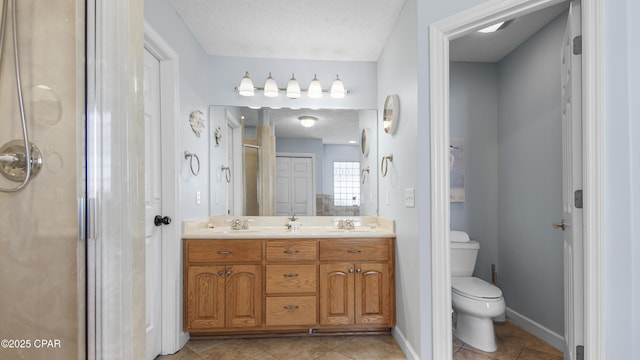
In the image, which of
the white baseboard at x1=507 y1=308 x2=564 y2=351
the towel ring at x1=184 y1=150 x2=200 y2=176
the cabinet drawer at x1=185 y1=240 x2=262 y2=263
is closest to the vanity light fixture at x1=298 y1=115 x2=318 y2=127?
the towel ring at x1=184 y1=150 x2=200 y2=176

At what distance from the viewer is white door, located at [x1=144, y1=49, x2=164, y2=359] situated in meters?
2.05

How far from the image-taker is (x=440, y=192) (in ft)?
5.81

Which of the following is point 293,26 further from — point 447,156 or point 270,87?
point 447,156

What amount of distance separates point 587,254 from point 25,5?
2.26m

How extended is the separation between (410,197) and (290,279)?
43.5 inches

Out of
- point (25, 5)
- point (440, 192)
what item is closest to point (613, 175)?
point (440, 192)

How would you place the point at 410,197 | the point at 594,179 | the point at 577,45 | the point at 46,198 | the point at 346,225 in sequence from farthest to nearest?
the point at 346,225 < the point at 410,197 < the point at 577,45 < the point at 594,179 < the point at 46,198

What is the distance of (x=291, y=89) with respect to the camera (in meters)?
2.79

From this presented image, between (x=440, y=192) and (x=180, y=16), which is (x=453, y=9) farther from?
(x=180, y=16)

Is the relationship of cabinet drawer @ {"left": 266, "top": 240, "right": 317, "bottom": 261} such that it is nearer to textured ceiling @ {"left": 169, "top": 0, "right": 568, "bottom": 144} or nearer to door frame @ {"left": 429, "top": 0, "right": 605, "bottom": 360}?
door frame @ {"left": 429, "top": 0, "right": 605, "bottom": 360}

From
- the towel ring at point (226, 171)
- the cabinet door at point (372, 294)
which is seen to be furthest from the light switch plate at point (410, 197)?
the towel ring at point (226, 171)

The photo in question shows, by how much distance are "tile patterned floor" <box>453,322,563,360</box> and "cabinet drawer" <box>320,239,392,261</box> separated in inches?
32.0

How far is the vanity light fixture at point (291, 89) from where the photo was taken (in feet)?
9.04

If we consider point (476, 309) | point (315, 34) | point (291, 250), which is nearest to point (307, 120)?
point (315, 34)
